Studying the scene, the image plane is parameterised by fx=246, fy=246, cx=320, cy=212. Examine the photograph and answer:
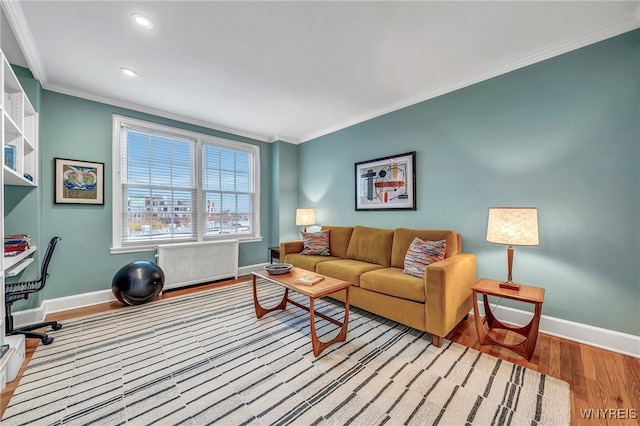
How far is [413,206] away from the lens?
3195 mm

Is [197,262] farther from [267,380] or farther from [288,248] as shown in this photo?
[267,380]

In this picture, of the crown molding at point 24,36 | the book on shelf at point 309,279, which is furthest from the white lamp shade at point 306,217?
the crown molding at point 24,36

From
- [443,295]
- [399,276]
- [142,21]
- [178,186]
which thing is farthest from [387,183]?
[178,186]

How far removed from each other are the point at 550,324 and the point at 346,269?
192cm

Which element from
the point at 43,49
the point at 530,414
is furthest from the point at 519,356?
the point at 43,49

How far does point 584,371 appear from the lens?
1733 mm

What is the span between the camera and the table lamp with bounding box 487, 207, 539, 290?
1972mm

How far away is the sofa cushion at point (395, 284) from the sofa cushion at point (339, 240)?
3.28 feet

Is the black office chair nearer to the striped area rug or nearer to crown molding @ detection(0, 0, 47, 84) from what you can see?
the striped area rug

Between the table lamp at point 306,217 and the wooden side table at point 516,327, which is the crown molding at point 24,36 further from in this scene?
the wooden side table at point 516,327

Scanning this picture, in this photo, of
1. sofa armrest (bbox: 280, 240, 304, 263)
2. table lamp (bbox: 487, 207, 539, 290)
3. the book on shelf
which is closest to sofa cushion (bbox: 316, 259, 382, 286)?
the book on shelf

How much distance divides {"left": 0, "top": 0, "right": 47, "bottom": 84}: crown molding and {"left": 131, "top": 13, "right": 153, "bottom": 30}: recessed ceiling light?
28.5 inches

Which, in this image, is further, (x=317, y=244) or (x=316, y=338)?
(x=317, y=244)

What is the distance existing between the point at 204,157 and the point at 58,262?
7.30 ft
